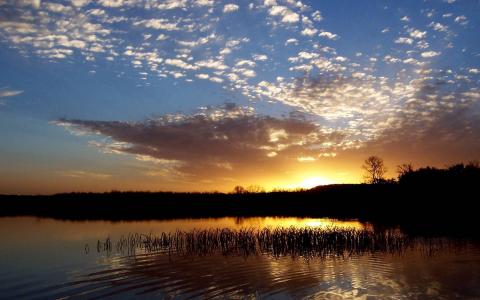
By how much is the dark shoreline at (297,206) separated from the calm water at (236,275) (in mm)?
11549

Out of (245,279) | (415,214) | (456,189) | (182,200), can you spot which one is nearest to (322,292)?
(245,279)

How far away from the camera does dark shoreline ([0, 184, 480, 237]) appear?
38009 mm

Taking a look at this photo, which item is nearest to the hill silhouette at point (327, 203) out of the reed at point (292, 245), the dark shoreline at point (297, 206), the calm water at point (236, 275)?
the dark shoreline at point (297, 206)

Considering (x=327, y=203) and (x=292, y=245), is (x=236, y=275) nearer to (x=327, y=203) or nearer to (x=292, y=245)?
(x=292, y=245)

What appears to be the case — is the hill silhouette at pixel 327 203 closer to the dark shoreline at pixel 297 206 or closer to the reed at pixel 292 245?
the dark shoreline at pixel 297 206

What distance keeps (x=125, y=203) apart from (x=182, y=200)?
8.88 metres

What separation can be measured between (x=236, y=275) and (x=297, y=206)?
4550cm

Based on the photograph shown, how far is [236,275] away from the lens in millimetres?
14312

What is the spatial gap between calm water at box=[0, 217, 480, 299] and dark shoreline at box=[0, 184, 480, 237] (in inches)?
455

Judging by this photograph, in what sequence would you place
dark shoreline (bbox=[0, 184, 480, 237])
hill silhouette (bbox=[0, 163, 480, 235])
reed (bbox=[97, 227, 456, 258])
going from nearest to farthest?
reed (bbox=[97, 227, 456, 258]) < dark shoreline (bbox=[0, 184, 480, 237]) < hill silhouette (bbox=[0, 163, 480, 235])

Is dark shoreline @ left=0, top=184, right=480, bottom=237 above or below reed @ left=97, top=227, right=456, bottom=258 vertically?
above

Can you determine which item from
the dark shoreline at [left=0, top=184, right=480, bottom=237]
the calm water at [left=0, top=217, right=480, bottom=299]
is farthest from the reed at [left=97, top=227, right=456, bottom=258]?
the dark shoreline at [left=0, top=184, right=480, bottom=237]

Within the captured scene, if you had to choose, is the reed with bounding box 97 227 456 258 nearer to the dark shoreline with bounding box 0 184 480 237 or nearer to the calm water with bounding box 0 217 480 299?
the calm water with bounding box 0 217 480 299

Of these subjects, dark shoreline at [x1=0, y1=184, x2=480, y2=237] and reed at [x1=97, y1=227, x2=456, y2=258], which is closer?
reed at [x1=97, y1=227, x2=456, y2=258]
